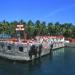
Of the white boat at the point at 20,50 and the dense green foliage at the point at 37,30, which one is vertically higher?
the dense green foliage at the point at 37,30

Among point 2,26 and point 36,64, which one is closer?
point 36,64

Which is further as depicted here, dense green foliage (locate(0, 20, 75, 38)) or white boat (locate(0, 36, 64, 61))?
dense green foliage (locate(0, 20, 75, 38))

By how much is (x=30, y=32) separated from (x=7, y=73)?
108192 mm

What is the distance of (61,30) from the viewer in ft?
633

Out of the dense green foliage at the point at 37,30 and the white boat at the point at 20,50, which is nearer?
the white boat at the point at 20,50

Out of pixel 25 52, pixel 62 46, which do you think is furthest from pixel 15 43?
pixel 62 46

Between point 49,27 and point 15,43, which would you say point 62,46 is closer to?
point 49,27

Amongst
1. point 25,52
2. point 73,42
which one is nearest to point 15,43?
point 25,52

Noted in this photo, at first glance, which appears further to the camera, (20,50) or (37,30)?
(37,30)

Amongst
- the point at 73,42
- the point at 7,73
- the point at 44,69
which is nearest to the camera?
the point at 7,73

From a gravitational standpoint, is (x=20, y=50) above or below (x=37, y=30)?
below

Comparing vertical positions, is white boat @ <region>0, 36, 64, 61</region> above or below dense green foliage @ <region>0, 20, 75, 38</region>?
below

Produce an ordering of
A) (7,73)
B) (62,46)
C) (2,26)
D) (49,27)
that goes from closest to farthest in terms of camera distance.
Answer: (7,73) < (62,46) < (2,26) < (49,27)

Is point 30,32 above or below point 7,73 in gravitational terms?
above
